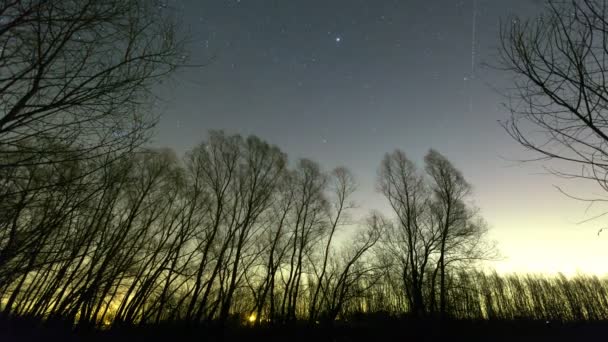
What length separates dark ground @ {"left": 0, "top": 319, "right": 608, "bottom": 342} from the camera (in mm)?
9258

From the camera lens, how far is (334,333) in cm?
1727

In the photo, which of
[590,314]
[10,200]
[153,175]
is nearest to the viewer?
[10,200]

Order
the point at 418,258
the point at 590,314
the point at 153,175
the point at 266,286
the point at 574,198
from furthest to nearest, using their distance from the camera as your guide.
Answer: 1. the point at 590,314
2. the point at 266,286
3. the point at 418,258
4. the point at 153,175
5. the point at 574,198

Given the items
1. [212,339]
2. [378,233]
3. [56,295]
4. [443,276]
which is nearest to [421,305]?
[443,276]

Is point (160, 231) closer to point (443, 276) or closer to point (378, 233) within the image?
point (378, 233)

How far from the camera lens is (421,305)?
603 inches

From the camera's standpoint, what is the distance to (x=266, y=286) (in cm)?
1767

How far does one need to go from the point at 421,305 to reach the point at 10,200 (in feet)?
59.8

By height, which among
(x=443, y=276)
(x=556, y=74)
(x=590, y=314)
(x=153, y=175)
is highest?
(x=153, y=175)

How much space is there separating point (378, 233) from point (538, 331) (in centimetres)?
1803

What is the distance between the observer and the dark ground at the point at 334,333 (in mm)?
9258

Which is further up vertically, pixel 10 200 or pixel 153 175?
pixel 153 175

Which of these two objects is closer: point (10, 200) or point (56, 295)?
point (10, 200)

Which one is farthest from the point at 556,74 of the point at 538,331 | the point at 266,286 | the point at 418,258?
the point at 538,331
